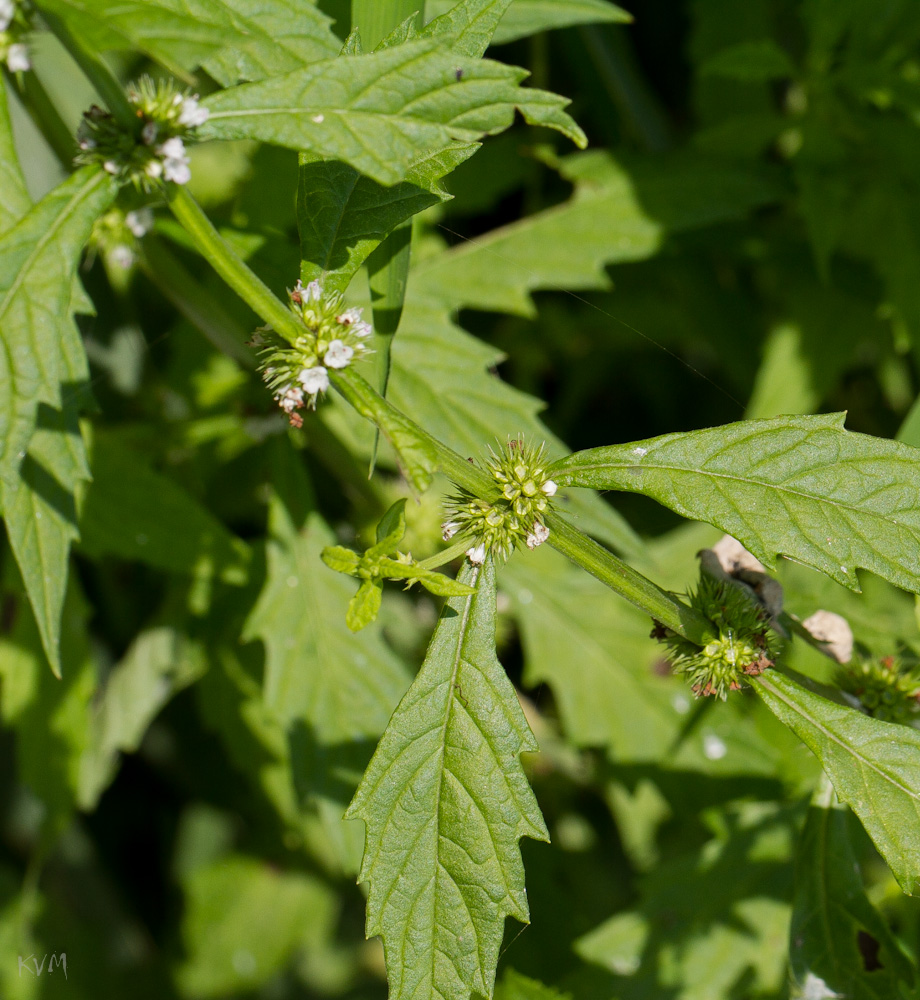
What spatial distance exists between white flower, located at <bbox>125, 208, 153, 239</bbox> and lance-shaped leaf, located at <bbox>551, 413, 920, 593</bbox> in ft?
3.66

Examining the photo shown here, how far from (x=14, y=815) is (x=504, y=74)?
3577 mm

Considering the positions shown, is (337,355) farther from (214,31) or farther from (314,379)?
(214,31)

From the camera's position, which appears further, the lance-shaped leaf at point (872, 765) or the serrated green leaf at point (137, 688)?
the serrated green leaf at point (137, 688)

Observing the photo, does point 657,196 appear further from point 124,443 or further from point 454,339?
point 124,443

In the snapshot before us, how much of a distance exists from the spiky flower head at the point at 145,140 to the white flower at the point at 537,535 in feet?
2.41

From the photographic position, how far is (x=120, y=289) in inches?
119

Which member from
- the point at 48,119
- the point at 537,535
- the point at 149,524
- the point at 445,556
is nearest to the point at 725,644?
the point at 537,535

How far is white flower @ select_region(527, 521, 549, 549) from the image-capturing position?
1.34m

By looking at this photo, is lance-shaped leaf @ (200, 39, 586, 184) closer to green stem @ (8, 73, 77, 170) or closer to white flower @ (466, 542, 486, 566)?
white flower @ (466, 542, 486, 566)

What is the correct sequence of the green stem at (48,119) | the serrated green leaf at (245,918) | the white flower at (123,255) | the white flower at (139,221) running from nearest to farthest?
the white flower at (139,221) → the green stem at (48,119) → the white flower at (123,255) → the serrated green leaf at (245,918)

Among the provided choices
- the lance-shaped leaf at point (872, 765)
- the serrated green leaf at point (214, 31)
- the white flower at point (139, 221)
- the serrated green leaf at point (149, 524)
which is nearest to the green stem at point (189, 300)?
the white flower at point (139, 221)

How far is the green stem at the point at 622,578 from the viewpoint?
135 centimetres

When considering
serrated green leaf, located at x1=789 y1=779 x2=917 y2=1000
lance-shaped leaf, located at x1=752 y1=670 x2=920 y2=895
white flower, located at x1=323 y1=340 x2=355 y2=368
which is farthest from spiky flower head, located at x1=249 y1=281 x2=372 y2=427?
serrated green leaf, located at x1=789 y1=779 x2=917 y2=1000

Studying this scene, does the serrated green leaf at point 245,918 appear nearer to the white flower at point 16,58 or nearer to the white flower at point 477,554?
the white flower at point 477,554
